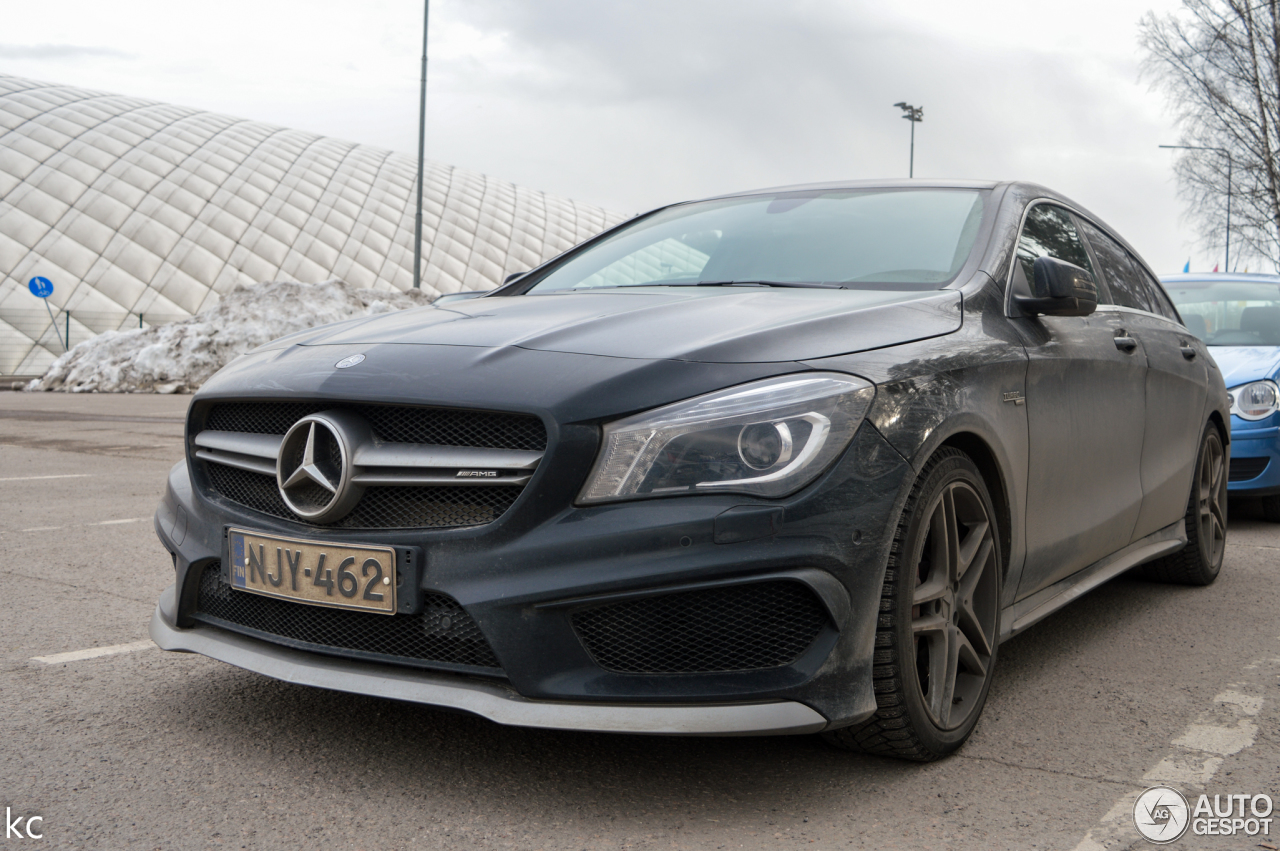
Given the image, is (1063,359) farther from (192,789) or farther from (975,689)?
(192,789)

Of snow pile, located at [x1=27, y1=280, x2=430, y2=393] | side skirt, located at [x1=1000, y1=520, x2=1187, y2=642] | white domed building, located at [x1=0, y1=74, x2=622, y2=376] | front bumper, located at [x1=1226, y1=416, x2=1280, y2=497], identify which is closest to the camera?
side skirt, located at [x1=1000, y1=520, x2=1187, y2=642]

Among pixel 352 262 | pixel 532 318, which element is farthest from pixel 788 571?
pixel 352 262

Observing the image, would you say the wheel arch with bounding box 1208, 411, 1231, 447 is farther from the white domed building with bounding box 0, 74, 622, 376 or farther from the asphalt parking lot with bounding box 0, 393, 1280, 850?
the white domed building with bounding box 0, 74, 622, 376

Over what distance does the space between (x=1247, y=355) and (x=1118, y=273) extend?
314 centimetres

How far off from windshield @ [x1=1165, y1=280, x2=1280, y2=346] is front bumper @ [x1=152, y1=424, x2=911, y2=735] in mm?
5804

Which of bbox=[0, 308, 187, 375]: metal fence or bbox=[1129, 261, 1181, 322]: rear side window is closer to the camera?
bbox=[1129, 261, 1181, 322]: rear side window

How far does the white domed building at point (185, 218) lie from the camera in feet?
A: 109

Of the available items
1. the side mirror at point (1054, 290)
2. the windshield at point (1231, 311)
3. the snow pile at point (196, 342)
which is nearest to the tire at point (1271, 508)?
the windshield at point (1231, 311)

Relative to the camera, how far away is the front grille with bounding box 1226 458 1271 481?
6219 millimetres

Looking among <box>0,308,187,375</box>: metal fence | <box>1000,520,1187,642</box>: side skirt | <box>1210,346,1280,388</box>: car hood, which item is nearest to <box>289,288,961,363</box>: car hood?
<box>1000,520,1187,642</box>: side skirt

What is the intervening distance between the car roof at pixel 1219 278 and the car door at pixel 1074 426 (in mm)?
4433

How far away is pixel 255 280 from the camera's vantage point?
3497 centimetres

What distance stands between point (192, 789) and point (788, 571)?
53.7 inches

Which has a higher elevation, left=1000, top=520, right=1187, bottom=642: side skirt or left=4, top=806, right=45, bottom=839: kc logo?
left=1000, top=520, right=1187, bottom=642: side skirt
